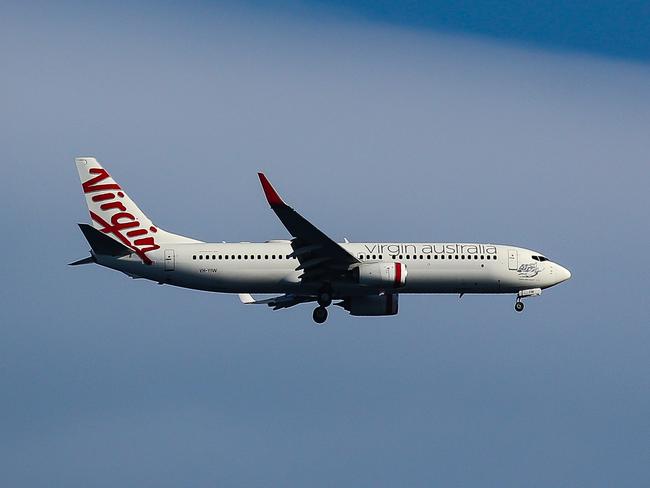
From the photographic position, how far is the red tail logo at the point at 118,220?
90.8 meters

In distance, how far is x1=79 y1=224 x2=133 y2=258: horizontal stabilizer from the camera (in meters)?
87.6

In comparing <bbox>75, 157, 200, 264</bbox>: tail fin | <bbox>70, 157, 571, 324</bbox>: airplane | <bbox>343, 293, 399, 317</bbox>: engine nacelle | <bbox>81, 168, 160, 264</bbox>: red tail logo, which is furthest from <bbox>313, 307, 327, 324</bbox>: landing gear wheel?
<bbox>81, 168, 160, 264</bbox>: red tail logo

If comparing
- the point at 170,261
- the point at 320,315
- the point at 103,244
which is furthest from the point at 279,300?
the point at 103,244

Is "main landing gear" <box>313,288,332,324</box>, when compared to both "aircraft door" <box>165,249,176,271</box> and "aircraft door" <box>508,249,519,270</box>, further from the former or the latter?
"aircraft door" <box>508,249,519,270</box>

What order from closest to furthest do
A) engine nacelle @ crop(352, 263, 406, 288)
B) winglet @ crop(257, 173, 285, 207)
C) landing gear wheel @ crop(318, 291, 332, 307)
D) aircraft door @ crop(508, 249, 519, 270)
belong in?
winglet @ crop(257, 173, 285, 207)
engine nacelle @ crop(352, 263, 406, 288)
landing gear wheel @ crop(318, 291, 332, 307)
aircraft door @ crop(508, 249, 519, 270)

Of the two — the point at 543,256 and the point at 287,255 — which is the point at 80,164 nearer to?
the point at 287,255

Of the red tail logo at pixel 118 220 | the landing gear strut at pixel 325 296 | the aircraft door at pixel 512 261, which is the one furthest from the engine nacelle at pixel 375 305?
the red tail logo at pixel 118 220

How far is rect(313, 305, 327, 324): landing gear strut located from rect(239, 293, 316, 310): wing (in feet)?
3.12

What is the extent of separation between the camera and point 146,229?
91.8 m

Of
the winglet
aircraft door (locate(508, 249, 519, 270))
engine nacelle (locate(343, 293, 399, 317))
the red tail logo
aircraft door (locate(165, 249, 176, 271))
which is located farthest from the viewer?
aircraft door (locate(508, 249, 519, 270))

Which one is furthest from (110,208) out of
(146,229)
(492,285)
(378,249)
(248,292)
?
(492,285)

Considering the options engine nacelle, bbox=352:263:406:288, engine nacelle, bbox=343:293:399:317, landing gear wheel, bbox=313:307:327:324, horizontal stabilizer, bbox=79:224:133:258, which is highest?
horizontal stabilizer, bbox=79:224:133:258

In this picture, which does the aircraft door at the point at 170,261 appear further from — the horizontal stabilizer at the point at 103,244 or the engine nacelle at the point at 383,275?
the engine nacelle at the point at 383,275

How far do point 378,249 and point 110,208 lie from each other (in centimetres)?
1771
